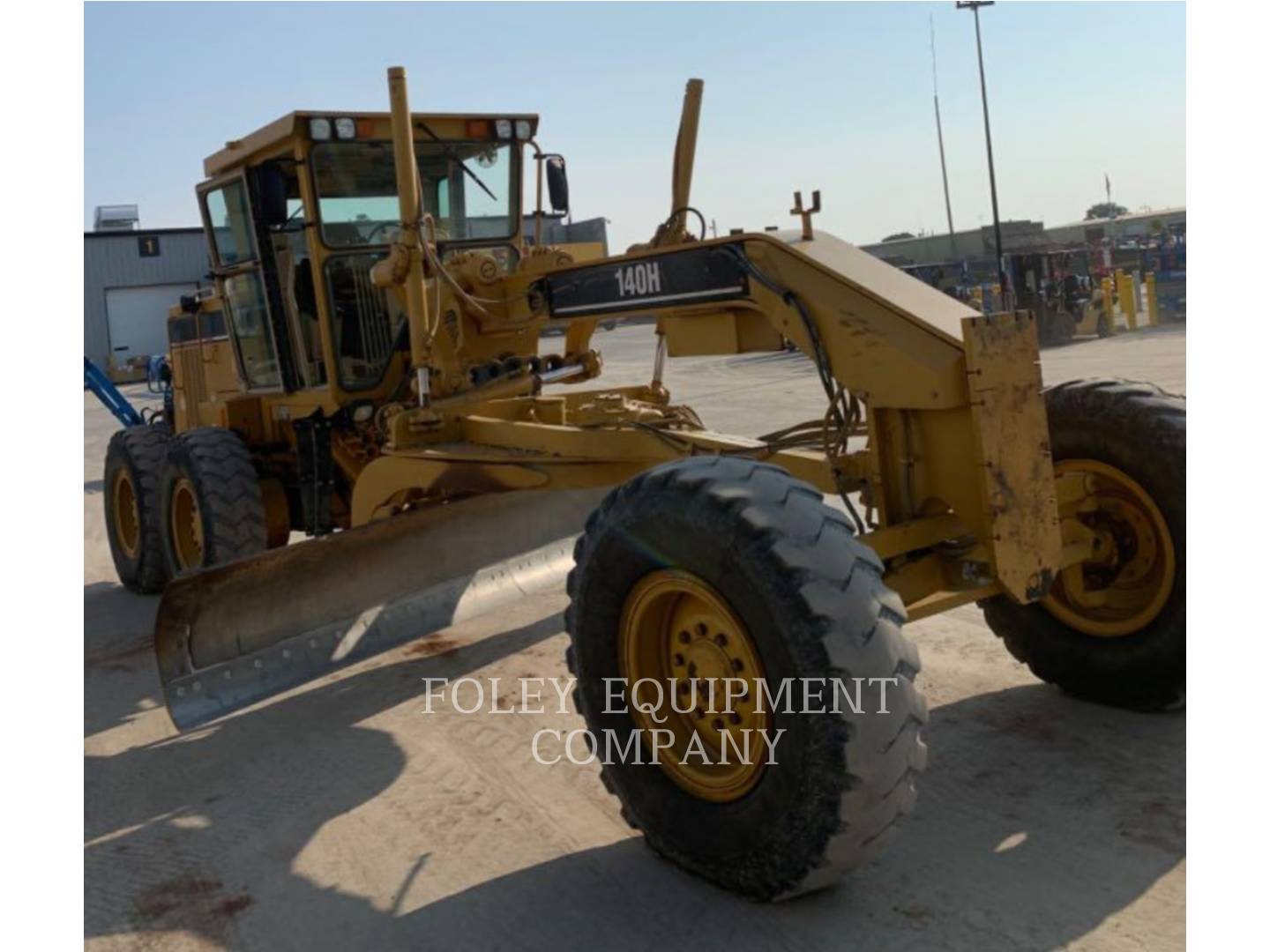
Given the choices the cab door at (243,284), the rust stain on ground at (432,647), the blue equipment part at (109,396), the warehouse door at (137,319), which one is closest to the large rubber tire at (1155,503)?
the rust stain on ground at (432,647)

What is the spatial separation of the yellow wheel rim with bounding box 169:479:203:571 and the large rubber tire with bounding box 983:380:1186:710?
16.3ft

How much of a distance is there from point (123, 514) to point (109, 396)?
491cm

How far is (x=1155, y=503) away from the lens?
445 cm

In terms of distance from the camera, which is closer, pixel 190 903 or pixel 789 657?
pixel 789 657

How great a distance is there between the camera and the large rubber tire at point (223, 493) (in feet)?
22.3

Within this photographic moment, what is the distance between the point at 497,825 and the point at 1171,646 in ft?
8.19

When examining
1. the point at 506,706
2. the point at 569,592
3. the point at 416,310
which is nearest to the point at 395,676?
the point at 506,706

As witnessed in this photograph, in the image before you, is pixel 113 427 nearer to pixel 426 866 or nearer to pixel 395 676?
pixel 395 676

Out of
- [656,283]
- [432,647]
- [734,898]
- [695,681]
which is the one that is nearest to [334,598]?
[432,647]

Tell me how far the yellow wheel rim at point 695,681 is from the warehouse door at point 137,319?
1555 inches

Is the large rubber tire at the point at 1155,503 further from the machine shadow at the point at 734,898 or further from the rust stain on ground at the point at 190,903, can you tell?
the rust stain on ground at the point at 190,903

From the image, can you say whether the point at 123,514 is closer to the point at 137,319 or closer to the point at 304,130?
the point at 304,130

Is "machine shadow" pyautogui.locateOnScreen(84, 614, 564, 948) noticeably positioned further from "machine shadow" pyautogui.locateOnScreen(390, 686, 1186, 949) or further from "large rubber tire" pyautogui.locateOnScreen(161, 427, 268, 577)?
"large rubber tire" pyautogui.locateOnScreen(161, 427, 268, 577)

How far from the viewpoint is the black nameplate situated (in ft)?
14.7
